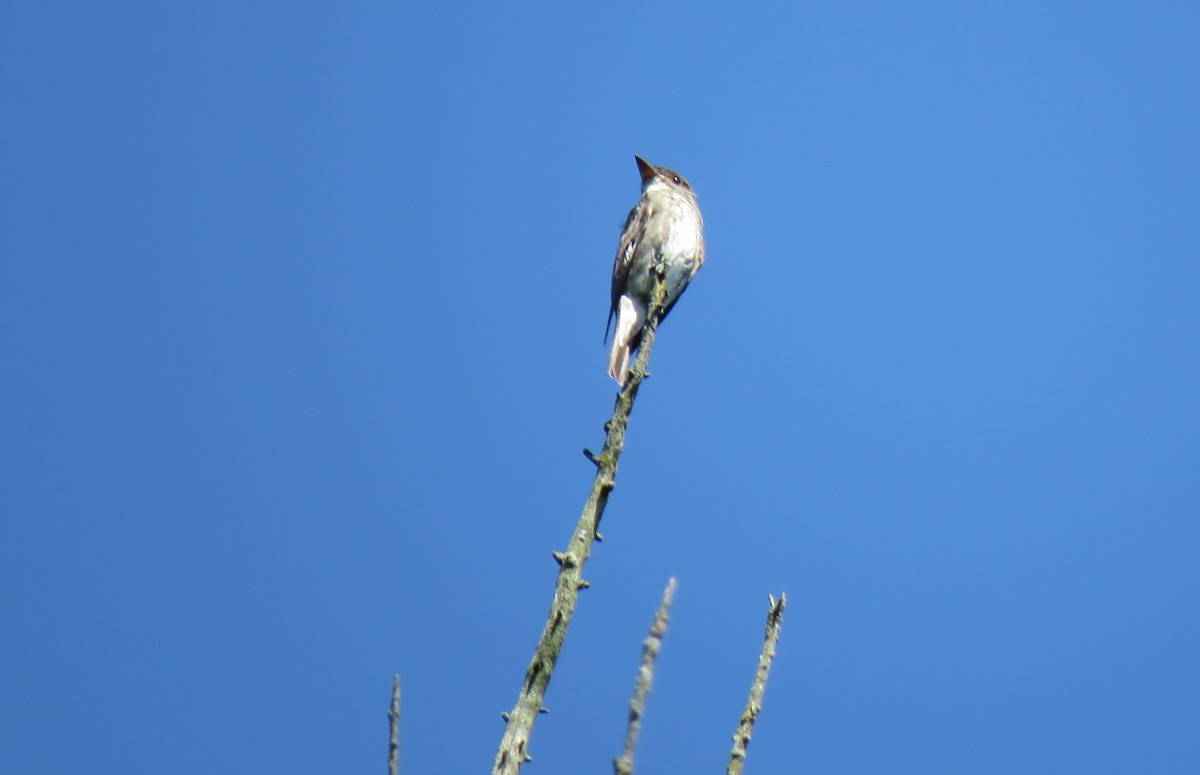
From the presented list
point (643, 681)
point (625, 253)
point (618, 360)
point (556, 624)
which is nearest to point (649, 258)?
point (625, 253)

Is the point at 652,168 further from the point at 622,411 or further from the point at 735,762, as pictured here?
the point at 735,762

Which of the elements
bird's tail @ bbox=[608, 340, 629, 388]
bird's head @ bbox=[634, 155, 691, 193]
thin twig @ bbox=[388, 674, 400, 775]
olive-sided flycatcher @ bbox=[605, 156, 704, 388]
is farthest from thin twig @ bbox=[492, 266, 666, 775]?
bird's head @ bbox=[634, 155, 691, 193]

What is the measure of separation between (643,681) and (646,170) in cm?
965

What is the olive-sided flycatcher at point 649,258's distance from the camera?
383 inches

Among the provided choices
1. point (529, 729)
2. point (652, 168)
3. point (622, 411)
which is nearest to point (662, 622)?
point (529, 729)

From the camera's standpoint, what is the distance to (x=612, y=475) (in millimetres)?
3527

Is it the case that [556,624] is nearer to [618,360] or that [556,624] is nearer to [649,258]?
[618,360]

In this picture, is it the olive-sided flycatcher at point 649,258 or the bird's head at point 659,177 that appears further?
the bird's head at point 659,177

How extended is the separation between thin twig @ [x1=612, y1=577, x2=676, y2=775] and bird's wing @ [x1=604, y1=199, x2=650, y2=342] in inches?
315

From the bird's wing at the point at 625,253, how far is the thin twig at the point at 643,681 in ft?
26.2

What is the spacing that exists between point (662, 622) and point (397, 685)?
3.22 ft

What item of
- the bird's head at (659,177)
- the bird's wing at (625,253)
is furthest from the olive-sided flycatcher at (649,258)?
the bird's head at (659,177)

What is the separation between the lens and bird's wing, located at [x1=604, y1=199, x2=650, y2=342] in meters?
9.91

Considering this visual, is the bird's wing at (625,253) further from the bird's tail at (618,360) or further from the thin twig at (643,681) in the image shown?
the thin twig at (643,681)
